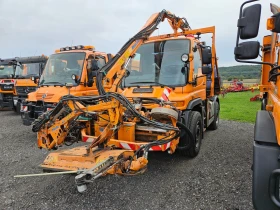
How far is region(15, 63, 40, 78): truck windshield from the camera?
9818 millimetres

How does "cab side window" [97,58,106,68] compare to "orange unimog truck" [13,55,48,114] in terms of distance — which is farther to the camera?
"orange unimog truck" [13,55,48,114]

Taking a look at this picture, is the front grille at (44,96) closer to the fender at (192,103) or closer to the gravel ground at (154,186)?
the gravel ground at (154,186)

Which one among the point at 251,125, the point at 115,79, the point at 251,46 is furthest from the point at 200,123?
the point at 251,125

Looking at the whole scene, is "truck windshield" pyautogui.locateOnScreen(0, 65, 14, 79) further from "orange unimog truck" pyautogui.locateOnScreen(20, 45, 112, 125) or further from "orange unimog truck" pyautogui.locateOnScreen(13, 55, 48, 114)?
"orange unimog truck" pyautogui.locateOnScreen(20, 45, 112, 125)

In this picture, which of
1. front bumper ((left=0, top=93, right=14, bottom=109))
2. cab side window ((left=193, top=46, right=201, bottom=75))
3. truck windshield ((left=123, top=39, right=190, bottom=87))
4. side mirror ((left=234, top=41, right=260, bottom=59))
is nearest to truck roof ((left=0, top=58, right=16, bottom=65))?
front bumper ((left=0, top=93, right=14, bottom=109))

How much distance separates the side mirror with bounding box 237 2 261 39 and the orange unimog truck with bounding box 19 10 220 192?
166cm

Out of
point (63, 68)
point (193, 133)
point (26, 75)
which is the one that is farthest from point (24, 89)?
point (193, 133)

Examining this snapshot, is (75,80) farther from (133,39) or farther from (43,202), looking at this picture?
(43,202)

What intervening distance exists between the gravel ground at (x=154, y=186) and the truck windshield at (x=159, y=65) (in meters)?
1.54

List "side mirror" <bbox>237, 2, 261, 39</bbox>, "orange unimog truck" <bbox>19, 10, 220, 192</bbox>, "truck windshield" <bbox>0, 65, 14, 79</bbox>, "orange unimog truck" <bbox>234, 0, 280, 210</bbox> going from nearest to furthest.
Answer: "orange unimog truck" <bbox>234, 0, 280, 210</bbox> < "side mirror" <bbox>237, 2, 261, 39</bbox> < "orange unimog truck" <bbox>19, 10, 220, 192</bbox> < "truck windshield" <bbox>0, 65, 14, 79</bbox>

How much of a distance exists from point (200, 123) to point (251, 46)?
296 cm

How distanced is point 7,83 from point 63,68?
533 cm

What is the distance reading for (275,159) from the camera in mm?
1820

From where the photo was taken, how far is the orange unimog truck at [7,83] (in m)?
10.5
